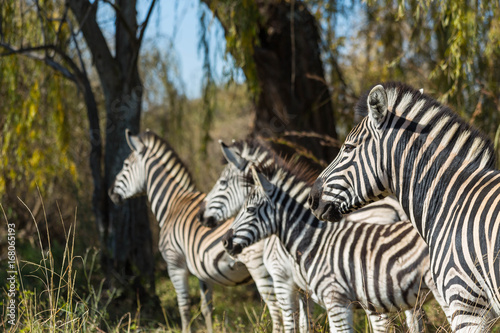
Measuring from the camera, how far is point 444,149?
3020 millimetres

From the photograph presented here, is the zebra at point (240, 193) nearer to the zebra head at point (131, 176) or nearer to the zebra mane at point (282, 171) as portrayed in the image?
the zebra mane at point (282, 171)

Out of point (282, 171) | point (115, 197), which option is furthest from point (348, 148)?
point (115, 197)

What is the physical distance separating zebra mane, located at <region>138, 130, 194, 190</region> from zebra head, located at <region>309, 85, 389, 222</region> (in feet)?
11.5

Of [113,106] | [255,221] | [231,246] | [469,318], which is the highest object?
[113,106]

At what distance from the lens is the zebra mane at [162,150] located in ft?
21.8

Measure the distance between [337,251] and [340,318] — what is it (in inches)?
19.7

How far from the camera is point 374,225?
160 inches

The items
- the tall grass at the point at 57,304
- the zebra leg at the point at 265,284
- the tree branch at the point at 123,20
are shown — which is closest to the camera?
the tall grass at the point at 57,304

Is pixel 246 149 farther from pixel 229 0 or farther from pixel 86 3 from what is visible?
pixel 86 3

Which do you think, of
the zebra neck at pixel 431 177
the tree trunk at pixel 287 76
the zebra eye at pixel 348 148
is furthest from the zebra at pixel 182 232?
the zebra neck at pixel 431 177

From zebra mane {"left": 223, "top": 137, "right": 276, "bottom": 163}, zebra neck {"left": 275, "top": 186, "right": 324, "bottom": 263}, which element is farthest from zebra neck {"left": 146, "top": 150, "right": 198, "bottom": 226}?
zebra neck {"left": 275, "top": 186, "right": 324, "bottom": 263}

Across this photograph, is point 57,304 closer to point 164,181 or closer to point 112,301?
point 112,301

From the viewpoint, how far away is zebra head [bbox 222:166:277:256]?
14.3 ft

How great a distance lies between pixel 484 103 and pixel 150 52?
24.8ft
